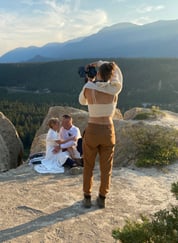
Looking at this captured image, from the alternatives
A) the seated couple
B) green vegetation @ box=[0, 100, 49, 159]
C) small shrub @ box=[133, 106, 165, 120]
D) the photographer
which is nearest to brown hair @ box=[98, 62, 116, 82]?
the photographer

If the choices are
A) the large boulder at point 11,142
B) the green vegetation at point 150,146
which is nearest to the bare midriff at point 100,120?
the green vegetation at point 150,146

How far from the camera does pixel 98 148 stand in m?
7.27

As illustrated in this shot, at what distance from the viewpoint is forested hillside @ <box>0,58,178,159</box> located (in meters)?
91.1

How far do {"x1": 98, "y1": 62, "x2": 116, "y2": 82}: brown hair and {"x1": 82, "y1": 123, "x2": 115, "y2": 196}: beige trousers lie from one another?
874 mm

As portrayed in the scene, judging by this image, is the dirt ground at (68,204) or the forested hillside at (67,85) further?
the forested hillside at (67,85)

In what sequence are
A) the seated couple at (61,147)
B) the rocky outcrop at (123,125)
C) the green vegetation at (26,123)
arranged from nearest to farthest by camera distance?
the seated couple at (61,147) < the rocky outcrop at (123,125) < the green vegetation at (26,123)

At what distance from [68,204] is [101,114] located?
1998 mm

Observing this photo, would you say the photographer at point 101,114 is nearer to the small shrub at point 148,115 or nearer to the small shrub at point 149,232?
the small shrub at point 149,232

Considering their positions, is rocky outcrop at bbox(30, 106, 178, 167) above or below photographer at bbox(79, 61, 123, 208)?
below

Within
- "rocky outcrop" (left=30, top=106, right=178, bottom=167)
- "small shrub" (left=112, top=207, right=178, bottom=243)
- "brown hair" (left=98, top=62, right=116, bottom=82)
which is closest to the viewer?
"small shrub" (left=112, top=207, right=178, bottom=243)

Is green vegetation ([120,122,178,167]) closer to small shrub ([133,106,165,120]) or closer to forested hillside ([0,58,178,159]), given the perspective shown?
small shrub ([133,106,165,120])

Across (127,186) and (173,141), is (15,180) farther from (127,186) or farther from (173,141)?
(173,141)

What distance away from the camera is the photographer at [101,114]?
6938mm

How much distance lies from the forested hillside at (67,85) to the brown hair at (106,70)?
52.4 m
